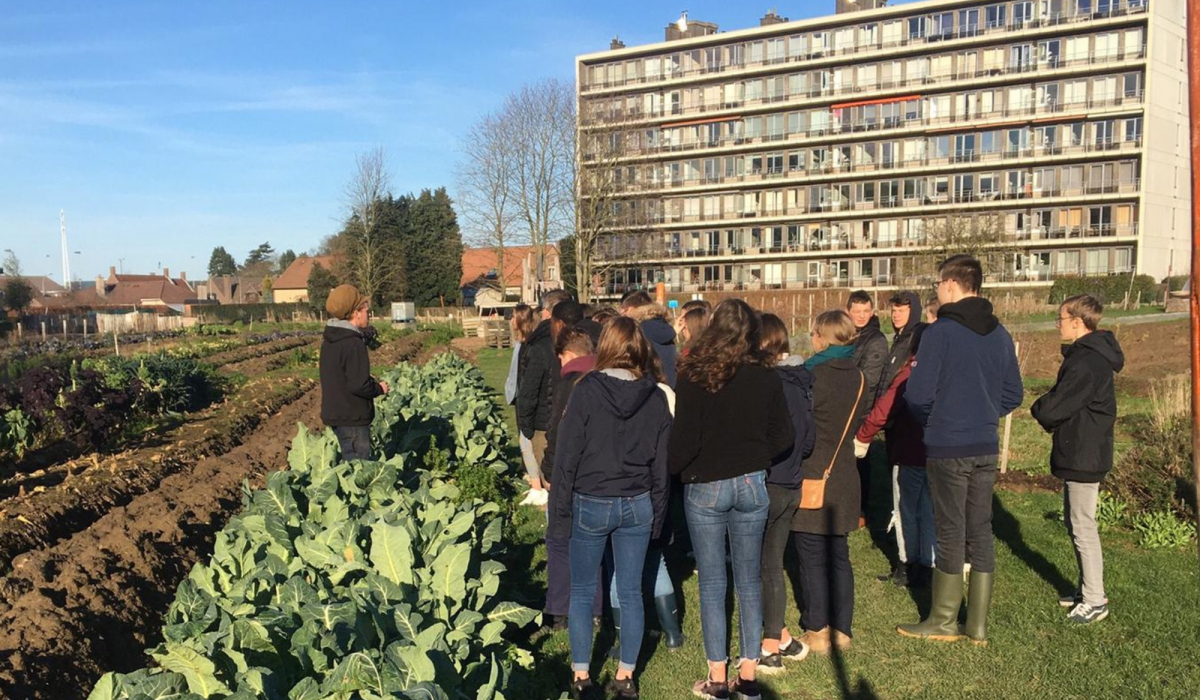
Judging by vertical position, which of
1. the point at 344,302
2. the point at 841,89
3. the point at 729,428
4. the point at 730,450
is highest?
the point at 841,89

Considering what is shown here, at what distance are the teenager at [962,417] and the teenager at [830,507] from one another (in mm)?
391

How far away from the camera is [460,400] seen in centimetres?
994

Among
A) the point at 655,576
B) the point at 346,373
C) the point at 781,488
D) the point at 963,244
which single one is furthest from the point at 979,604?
the point at 963,244

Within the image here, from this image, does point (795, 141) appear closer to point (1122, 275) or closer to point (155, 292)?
point (1122, 275)

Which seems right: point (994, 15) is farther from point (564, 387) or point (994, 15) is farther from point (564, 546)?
point (564, 546)

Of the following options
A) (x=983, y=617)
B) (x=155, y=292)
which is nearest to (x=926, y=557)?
(x=983, y=617)

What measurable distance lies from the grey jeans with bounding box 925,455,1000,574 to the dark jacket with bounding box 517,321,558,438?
2.69m

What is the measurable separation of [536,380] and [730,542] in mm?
2559

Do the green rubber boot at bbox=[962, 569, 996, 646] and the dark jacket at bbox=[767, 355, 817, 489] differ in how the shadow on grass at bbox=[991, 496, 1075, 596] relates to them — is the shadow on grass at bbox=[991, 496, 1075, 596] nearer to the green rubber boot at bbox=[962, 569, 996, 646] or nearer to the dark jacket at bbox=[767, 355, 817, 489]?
the green rubber boot at bbox=[962, 569, 996, 646]

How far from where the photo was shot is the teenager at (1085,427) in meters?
4.83

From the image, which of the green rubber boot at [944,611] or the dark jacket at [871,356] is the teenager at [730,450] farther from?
the dark jacket at [871,356]

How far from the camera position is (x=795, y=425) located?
4.33m

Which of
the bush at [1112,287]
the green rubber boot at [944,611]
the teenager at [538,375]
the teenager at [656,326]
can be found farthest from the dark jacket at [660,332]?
the bush at [1112,287]

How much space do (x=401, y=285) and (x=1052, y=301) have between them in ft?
139
